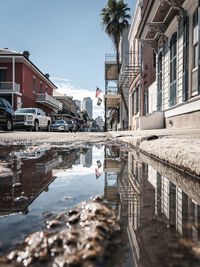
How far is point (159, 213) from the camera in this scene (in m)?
1.73

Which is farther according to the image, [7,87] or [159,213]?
[7,87]

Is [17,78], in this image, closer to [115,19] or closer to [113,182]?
[115,19]

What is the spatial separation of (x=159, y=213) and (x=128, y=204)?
0.23m

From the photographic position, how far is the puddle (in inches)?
46.4

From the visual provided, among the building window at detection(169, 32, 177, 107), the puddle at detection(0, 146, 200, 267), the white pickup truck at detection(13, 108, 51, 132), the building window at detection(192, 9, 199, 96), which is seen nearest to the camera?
the puddle at detection(0, 146, 200, 267)

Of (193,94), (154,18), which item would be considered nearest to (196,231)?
(193,94)

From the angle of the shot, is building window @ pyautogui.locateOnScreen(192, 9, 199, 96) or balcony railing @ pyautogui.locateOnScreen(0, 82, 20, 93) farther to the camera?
balcony railing @ pyautogui.locateOnScreen(0, 82, 20, 93)

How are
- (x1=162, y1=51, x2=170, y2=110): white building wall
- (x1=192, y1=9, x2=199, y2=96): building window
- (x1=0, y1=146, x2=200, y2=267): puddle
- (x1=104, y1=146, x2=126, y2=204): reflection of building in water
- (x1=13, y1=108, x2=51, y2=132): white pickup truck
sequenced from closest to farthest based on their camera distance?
1. (x1=0, y1=146, x2=200, y2=267): puddle
2. (x1=104, y1=146, x2=126, y2=204): reflection of building in water
3. (x1=192, y1=9, x2=199, y2=96): building window
4. (x1=162, y1=51, x2=170, y2=110): white building wall
5. (x1=13, y1=108, x2=51, y2=132): white pickup truck

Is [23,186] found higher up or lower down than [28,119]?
lower down

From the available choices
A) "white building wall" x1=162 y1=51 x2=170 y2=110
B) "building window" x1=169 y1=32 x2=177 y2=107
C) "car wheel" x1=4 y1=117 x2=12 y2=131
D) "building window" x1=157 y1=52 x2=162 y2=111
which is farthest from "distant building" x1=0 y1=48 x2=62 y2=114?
"building window" x1=169 y1=32 x2=177 y2=107

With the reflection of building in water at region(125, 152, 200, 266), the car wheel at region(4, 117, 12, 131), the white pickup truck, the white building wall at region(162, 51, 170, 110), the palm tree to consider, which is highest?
the palm tree

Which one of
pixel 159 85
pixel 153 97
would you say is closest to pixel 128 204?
pixel 159 85

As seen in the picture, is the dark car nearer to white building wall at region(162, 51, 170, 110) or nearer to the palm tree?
white building wall at region(162, 51, 170, 110)

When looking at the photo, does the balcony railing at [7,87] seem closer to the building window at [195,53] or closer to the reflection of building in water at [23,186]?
the building window at [195,53]
